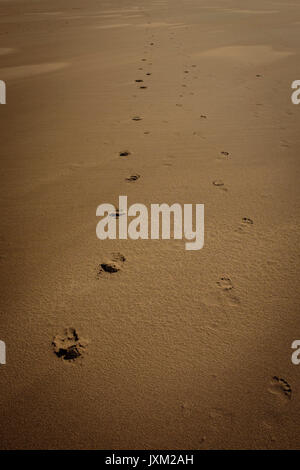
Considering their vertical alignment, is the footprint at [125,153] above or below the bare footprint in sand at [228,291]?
above

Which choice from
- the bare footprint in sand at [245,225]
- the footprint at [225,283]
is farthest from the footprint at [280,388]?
the bare footprint in sand at [245,225]

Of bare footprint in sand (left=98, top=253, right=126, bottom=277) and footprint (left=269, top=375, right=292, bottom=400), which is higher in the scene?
bare footprint in sand (left=98, top=253, right=126, bottom=277)

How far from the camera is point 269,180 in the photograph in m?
2.80

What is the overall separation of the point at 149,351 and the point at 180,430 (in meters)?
0.39

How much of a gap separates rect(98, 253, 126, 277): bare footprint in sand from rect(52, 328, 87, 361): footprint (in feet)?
1.50

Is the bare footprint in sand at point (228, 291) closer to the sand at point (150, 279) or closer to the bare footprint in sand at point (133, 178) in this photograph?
the sand at point (150, 279)

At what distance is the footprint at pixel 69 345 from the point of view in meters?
1.56

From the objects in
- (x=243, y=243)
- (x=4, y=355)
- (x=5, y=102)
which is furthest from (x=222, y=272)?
(x=5, y=102)

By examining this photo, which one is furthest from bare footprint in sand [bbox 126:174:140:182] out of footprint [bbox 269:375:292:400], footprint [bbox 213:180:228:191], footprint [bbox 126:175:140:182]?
footprint [bbox 269:375:292:400]

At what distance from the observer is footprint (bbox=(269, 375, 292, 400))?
55.1 inches

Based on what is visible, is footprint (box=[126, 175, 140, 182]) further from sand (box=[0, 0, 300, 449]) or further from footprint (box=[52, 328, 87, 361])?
footprint (box=[52, 328, 87, 361])

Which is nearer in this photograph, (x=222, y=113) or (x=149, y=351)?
(x=149, y=351)

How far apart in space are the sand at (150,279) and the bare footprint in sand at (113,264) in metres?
0.01
